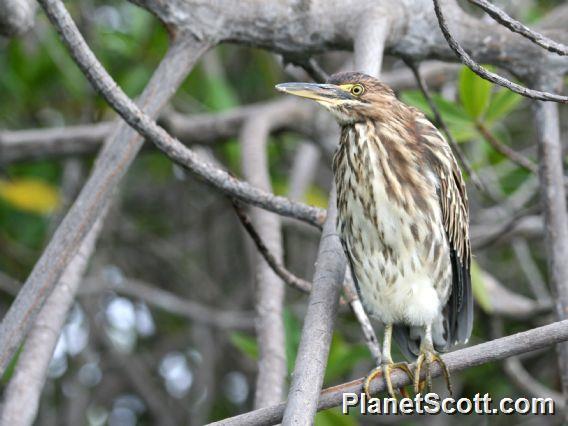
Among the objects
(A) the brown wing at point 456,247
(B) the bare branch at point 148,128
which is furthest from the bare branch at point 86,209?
(A) the brown wing at point 456,247

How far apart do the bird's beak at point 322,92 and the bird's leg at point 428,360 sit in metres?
0.65

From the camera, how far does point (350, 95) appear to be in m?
2.32

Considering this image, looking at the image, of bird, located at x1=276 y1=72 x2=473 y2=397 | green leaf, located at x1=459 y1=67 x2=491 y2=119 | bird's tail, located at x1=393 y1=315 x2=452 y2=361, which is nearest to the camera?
bird, located at x1=276 y1=72 x2=473 y2=397

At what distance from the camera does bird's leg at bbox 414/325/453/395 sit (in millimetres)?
2193

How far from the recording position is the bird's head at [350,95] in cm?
226

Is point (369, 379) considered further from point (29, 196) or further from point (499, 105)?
point (29, 196)

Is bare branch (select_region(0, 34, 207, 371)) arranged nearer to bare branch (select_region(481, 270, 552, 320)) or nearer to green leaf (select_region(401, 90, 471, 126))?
green leaf (select_region(401, 90, 471, 126))

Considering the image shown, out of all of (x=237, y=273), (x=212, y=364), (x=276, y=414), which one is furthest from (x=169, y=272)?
(x=276, y=414)

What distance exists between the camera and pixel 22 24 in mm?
2559

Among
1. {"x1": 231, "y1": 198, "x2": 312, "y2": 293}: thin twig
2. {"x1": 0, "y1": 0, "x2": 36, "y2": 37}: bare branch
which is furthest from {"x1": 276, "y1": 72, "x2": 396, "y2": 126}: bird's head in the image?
{"x1": 0, "y1": 0, "x2": 36, "y2": 37}: bare branch

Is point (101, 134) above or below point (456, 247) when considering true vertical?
above

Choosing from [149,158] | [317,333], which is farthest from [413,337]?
[149,158]

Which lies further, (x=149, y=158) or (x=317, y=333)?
(x=149, y=158)

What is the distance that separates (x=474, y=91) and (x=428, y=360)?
3.12 ft
